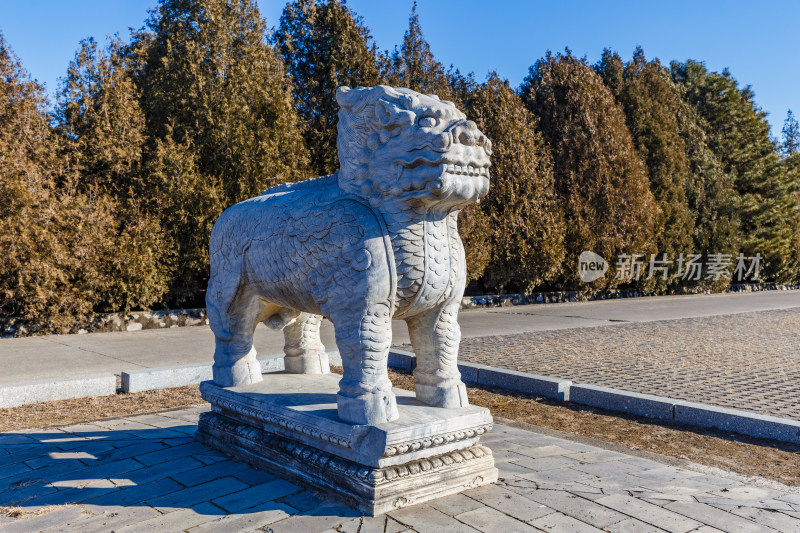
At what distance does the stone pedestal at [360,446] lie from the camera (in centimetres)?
294

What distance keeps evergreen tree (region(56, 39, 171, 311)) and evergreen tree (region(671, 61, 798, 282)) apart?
20.2 m

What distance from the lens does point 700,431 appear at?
5.12 metres

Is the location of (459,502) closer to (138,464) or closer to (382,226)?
(382,226)

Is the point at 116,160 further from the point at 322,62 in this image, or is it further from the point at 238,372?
the point at 238,372

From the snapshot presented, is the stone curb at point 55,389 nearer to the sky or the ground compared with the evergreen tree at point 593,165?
nearer to the ground

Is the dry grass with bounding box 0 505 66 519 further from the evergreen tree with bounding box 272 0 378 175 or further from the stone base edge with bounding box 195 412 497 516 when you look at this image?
the evergreen tree with bounding box 272 0 378 175

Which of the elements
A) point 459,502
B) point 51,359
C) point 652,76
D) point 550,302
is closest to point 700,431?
point 459,502

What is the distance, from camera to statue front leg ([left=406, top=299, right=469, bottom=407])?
3350 millimetres

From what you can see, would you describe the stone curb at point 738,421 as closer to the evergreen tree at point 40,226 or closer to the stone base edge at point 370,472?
the stone base edge at point 370,472

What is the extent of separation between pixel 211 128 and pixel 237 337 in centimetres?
931

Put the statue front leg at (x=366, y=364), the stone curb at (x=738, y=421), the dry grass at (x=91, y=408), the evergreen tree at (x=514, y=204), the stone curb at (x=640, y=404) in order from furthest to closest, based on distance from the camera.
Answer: the evergreen tree at (x=514, y=204), the dry grass at (x=91, y=408), the stone curb at (x=640, y=404), the stone curb at (x=738, y=421), the statue front leg at (x=366, y=364)

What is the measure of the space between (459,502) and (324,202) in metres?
1.67

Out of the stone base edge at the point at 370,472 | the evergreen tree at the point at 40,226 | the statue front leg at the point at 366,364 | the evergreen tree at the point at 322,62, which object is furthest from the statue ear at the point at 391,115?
the evergreen tree at the point at 322,62

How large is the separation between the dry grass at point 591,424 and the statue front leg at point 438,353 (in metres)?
2.01
